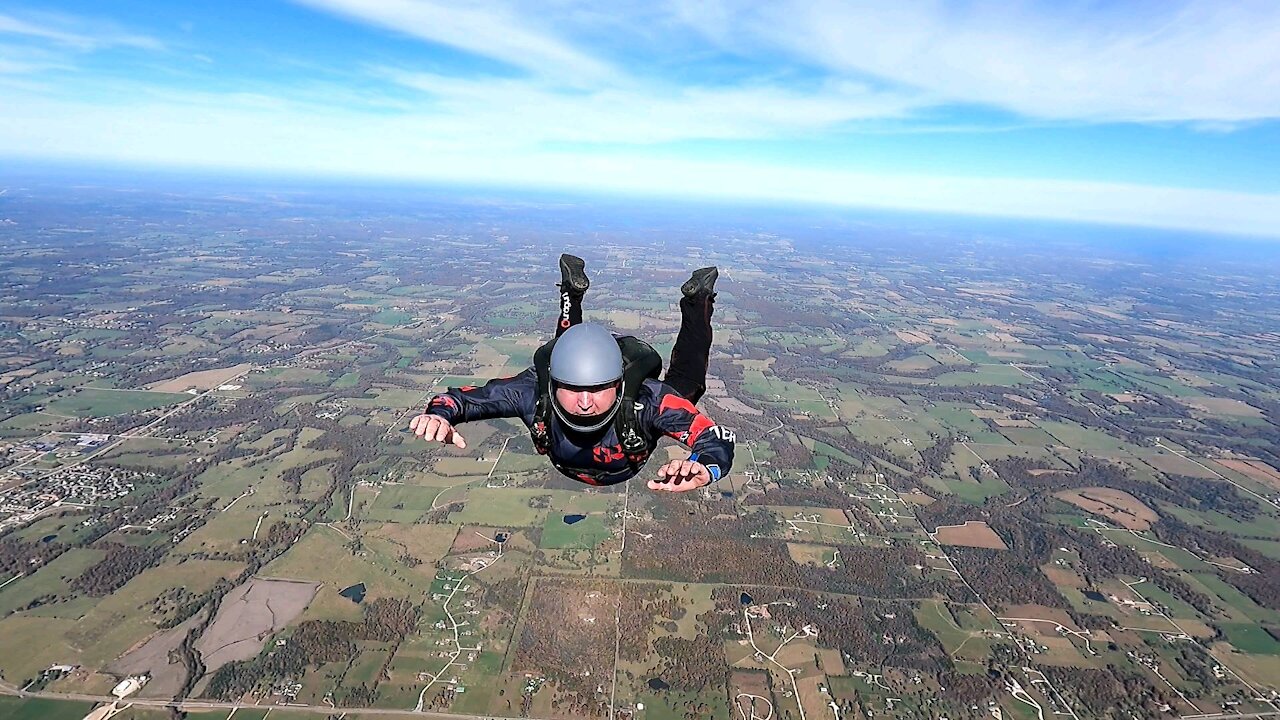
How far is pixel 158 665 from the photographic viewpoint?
28.5m

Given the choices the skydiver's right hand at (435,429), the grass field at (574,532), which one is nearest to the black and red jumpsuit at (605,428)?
the skydiver's right hand at (435,429)

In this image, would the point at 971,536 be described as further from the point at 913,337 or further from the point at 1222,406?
the point at 913,337

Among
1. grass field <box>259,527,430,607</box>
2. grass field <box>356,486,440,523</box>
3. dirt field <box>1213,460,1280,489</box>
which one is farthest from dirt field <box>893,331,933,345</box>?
grass field <box>259,527,430,607</box>

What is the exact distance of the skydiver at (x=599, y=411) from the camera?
593 centimetres

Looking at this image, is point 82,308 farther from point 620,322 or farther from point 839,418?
point 839,418

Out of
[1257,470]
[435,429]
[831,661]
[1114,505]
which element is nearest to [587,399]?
[435,429]

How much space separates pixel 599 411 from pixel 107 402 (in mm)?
74313

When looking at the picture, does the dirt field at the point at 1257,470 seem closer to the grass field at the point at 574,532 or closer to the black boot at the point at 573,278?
the grass field at the point at 574,532

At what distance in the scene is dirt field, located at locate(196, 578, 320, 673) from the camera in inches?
1162

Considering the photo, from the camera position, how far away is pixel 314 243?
167375mm

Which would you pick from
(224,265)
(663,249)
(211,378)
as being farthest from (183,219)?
(211,378)

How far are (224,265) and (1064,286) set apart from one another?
8499 inches

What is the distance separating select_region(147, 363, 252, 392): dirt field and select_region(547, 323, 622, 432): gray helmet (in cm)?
→ 7424

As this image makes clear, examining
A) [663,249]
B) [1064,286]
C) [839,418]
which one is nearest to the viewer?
[839,418]
